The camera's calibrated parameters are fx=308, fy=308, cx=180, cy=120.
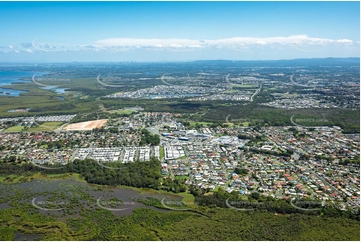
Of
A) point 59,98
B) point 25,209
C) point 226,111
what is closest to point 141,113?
point 226,111

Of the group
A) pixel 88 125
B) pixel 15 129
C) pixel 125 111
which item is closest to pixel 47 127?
pixel 15 129

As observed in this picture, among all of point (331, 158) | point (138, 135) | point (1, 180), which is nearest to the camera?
point (1, 180)

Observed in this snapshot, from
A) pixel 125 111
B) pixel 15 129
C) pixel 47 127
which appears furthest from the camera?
pixel 125 111

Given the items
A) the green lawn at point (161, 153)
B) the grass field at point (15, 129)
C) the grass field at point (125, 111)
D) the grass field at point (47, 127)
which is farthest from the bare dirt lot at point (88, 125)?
the green lawn at point (161, 153)

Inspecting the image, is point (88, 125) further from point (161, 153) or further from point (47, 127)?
point (161, 153)

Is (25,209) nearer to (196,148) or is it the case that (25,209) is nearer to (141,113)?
(196,148)

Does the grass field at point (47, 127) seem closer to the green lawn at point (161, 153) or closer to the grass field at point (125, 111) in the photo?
the grass field at point (125, 111)

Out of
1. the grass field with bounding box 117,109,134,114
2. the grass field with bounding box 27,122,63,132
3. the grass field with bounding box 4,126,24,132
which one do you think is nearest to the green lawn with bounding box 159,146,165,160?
the grass field with bounding box 27,122,63,132

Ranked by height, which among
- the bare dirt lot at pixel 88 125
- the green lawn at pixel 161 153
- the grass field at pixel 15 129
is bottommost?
the green lawn at pixel 161 153
